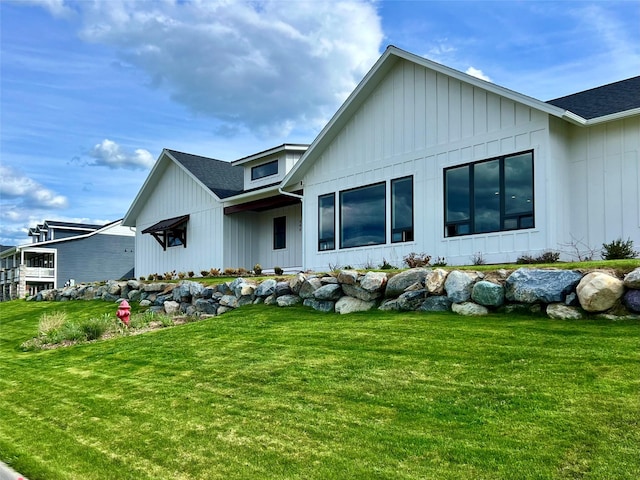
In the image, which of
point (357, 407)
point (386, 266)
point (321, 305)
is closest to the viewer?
point (357, 407)

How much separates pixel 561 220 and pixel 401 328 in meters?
5.99

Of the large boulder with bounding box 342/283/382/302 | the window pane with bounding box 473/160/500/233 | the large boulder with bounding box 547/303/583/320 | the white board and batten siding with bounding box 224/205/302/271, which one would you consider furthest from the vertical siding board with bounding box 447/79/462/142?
the white board and batten siding with bounding box 224/205/302/271

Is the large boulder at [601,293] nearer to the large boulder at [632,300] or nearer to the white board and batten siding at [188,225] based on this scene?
the large boulder at [632,300]

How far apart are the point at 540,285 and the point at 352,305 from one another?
135 inches

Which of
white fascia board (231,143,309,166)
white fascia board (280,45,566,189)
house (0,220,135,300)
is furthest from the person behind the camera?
house (0,220,135,300)

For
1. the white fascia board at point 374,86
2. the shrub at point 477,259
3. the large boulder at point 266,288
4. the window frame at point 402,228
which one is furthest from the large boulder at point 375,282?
the white fascia board at point 374,86

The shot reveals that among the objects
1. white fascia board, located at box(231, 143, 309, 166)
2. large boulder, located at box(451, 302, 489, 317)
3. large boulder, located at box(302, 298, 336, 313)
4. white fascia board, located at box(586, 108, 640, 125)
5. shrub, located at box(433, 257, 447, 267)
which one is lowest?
large boulder, located at box(302, 298, 336, 313)

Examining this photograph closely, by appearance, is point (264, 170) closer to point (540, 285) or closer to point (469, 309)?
point (469, 309)

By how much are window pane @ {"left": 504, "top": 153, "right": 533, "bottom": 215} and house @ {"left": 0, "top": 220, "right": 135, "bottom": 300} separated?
35.9 metres

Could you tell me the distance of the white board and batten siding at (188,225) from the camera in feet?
74.0

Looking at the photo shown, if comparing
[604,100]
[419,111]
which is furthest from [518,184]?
[419,111]

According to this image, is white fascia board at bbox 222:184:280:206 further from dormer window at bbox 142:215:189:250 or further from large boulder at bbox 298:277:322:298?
large boulder at bbox 298:277:322:298

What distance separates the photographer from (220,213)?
22250 mm

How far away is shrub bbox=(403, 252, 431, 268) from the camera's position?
13121 mm
